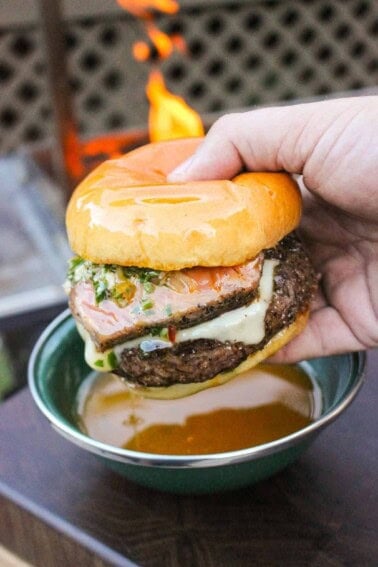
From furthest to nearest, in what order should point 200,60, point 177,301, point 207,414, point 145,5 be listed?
point 200,60 → point 145,5 → point 207,414 → point 177,301

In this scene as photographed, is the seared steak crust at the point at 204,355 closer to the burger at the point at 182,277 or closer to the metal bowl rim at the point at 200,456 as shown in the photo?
the burger at the point at 182,277

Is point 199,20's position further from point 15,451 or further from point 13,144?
point 15,451

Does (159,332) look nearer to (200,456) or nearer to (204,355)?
(204,355)

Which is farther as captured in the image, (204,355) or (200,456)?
(204,355)

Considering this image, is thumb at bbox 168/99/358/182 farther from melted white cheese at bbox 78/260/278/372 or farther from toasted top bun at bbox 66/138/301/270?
melted white cheese at bbox 78/260/278/372

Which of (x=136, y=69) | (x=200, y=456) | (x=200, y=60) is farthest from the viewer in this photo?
(x=200, y=60)

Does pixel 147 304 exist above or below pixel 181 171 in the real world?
below

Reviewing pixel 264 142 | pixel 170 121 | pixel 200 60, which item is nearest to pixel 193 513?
pixel 264 142

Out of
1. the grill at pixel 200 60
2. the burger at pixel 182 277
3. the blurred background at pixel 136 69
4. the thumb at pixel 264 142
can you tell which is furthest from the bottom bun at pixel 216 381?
the grill at pixel 200 60
